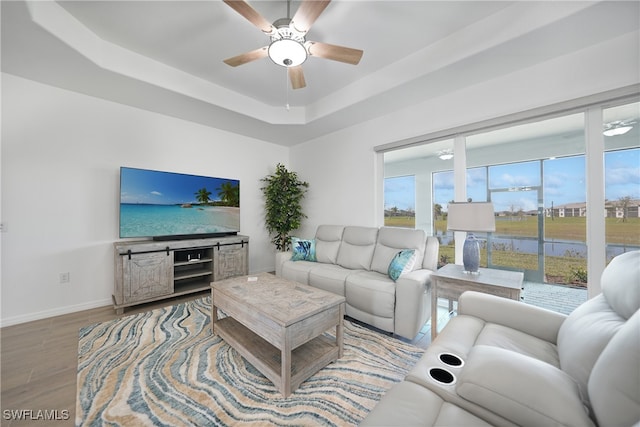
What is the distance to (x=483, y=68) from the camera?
225 centimetres

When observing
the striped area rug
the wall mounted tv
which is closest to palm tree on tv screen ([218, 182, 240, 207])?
the wall mounted tv

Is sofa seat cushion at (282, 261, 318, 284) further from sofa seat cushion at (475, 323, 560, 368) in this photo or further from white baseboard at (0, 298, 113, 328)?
white baseboard at (0, 298, 113, 328)

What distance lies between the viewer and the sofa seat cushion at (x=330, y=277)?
8.41ft

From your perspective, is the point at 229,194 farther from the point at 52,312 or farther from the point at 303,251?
the point at 52,312

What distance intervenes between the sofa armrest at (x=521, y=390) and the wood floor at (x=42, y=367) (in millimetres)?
1393

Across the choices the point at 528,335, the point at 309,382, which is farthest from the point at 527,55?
the point at 309,382

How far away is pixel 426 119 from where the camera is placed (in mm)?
2916

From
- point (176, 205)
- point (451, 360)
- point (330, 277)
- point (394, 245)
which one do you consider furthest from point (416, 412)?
point (176, 205)

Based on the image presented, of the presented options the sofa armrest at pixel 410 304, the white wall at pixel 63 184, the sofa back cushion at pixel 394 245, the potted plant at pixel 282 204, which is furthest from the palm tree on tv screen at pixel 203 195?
the sofa armrest at pixel 410 304

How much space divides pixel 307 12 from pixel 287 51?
31 cm

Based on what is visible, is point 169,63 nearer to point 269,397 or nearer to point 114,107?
point 114,107

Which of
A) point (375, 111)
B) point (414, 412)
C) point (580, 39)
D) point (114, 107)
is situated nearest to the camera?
point (414, 412)

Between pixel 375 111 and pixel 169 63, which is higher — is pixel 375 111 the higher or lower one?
the lower one

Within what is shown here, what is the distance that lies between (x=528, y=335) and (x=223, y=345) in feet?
7.10
